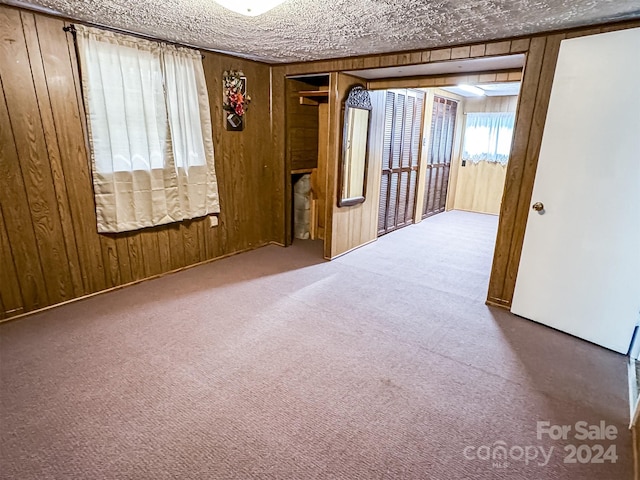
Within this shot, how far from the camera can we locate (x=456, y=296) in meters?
3.20

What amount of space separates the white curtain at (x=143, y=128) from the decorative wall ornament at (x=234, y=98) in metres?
0.28

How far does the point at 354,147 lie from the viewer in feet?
13.0

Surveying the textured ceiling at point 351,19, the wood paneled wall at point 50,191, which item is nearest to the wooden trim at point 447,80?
the textured ceiling at point 351,19

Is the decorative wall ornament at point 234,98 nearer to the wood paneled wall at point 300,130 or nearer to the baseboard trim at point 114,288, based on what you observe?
the wood paneled wall at point 300,130

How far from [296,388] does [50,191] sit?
231 cm

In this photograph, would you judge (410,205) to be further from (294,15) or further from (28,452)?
(28,452)

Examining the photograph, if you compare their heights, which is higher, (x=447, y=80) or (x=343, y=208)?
(x=447, y=80)

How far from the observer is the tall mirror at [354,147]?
3.74m

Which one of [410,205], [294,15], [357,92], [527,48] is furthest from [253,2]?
[410,205]

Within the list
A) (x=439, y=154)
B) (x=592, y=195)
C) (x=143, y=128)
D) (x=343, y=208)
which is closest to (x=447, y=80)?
(x=343, y=208)

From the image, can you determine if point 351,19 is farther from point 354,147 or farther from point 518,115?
point 354,147

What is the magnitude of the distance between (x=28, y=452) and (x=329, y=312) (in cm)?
191

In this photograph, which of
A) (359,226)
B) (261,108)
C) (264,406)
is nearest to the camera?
(264,406)

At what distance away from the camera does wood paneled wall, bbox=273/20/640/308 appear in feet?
8.07
